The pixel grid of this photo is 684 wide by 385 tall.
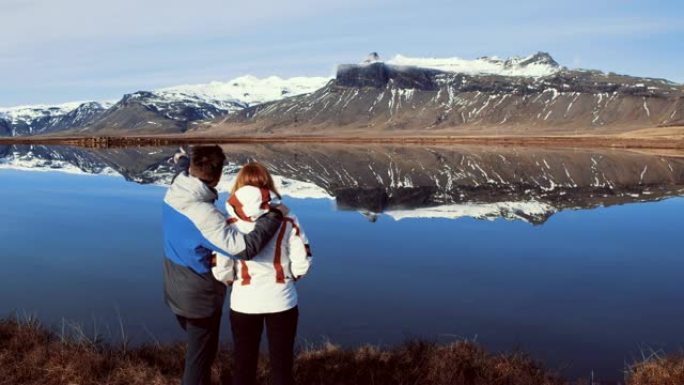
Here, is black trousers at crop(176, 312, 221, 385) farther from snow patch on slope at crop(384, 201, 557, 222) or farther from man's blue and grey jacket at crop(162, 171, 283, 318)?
snow patch on slope at crop(384, 201, 557, 222)

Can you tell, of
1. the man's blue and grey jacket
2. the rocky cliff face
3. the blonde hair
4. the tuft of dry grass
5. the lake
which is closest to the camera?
the man's blue and grey jacket

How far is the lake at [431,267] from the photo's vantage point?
12422mm

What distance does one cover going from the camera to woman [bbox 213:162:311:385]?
6.46m

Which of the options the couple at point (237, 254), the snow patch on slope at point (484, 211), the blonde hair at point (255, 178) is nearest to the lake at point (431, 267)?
the snow patch on slope at point (484, 211)

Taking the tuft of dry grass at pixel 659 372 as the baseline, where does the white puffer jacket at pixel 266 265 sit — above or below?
above

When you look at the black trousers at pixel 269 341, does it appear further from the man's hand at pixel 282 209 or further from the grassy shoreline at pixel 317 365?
the grassy shoreline at pixel 317 365

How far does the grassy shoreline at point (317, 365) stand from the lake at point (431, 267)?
1.46 metres

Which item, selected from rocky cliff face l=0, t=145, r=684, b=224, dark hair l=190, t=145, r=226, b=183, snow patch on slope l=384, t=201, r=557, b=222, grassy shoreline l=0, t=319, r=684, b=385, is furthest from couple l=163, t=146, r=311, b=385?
rocky cliff face l=0, t=145, r=684, b=224

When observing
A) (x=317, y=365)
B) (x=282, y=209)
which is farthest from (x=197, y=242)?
(x=317, y=365)

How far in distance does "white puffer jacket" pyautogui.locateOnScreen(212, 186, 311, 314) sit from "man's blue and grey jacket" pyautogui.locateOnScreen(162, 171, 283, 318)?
0.14 m

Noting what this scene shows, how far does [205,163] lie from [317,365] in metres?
3.73

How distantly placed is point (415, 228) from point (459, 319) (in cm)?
1228

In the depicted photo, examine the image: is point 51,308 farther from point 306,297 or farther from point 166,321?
point 306,297

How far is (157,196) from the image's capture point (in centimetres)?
3709
